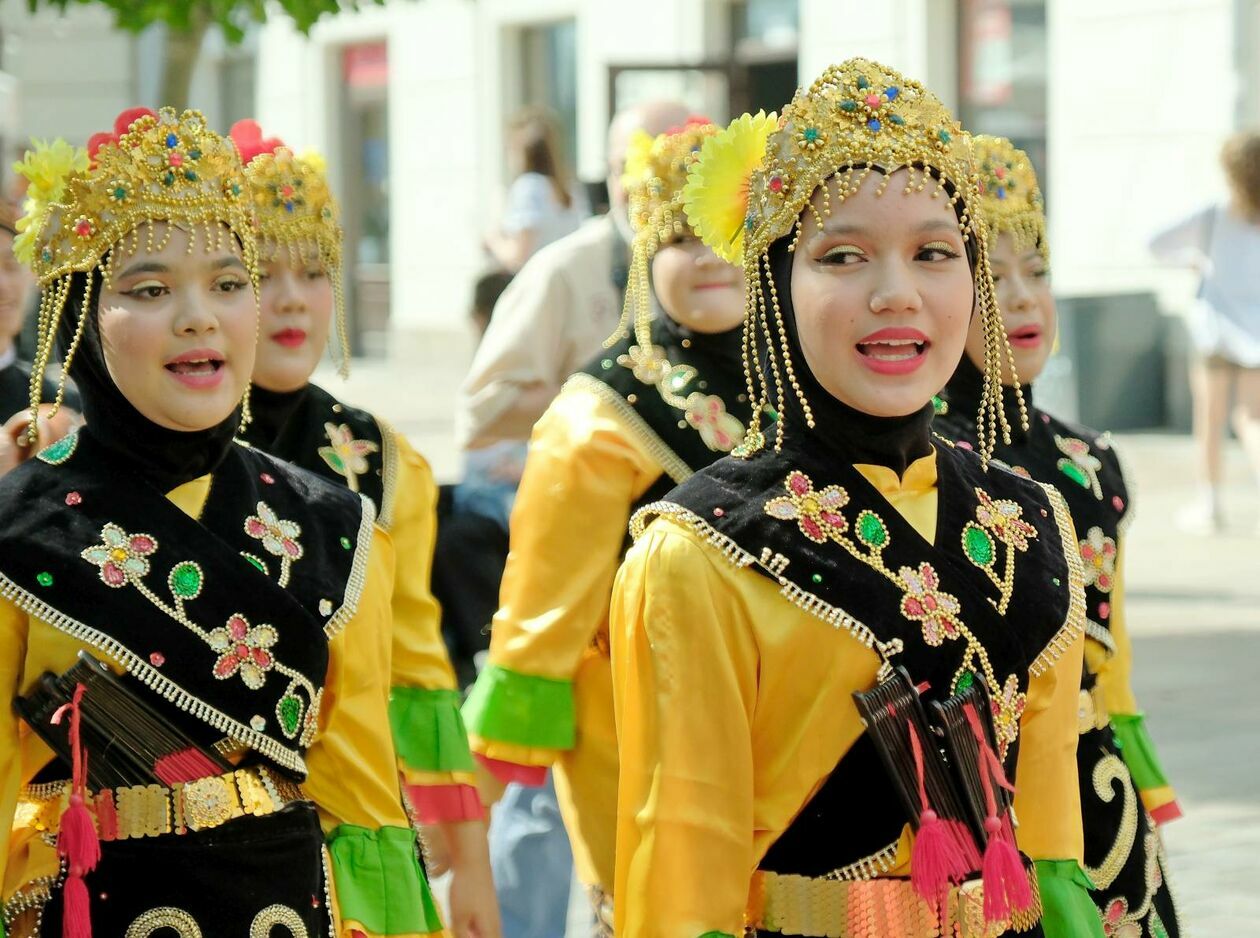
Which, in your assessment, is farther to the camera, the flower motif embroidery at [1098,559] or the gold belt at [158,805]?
the flower motif embroidery at [1098,559]

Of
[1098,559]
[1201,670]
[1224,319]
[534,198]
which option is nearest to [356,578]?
[1098,559]

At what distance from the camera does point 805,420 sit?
3.07 meters

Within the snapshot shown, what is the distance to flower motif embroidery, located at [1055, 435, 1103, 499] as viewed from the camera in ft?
14.0

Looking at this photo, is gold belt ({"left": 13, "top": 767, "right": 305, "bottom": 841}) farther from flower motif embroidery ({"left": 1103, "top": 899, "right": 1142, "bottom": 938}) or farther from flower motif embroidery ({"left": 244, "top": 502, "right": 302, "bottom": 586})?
flower motif embroidery ({"left": 1103, "top": 899, "right": 1142, "bottom": 938})

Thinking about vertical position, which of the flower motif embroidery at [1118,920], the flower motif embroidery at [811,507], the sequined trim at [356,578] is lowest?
the flower motif embroidery at [1118,920]

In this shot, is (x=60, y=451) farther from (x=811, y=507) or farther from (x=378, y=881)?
(x=811, y=507)

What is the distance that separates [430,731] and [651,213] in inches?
49.8

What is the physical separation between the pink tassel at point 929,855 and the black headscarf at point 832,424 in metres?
0.39

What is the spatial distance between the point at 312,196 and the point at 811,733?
217 cm

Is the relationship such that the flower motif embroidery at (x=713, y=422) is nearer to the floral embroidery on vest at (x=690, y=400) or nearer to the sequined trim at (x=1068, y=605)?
the floral embroidery on vest at (x=690, y=400)

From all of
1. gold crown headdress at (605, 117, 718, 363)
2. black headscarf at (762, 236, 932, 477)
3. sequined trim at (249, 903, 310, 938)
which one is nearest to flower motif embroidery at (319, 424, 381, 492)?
gold crown headdress at (605, 117, 718, 363)

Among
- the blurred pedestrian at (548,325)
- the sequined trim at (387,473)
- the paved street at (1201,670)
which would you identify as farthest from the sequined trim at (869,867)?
the blurred pedestrian at (548,325)

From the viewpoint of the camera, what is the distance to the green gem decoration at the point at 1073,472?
4.26m

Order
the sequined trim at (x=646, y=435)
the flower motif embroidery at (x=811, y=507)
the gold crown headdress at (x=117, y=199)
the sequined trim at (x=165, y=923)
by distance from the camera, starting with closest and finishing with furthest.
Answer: the flower motif embroidery at (x=811, y=507) < the sequined trim at (x=165, y=923) < the gold crown headdress at (x=117, y=199) < the sequined trim at (x=646, y=435)
